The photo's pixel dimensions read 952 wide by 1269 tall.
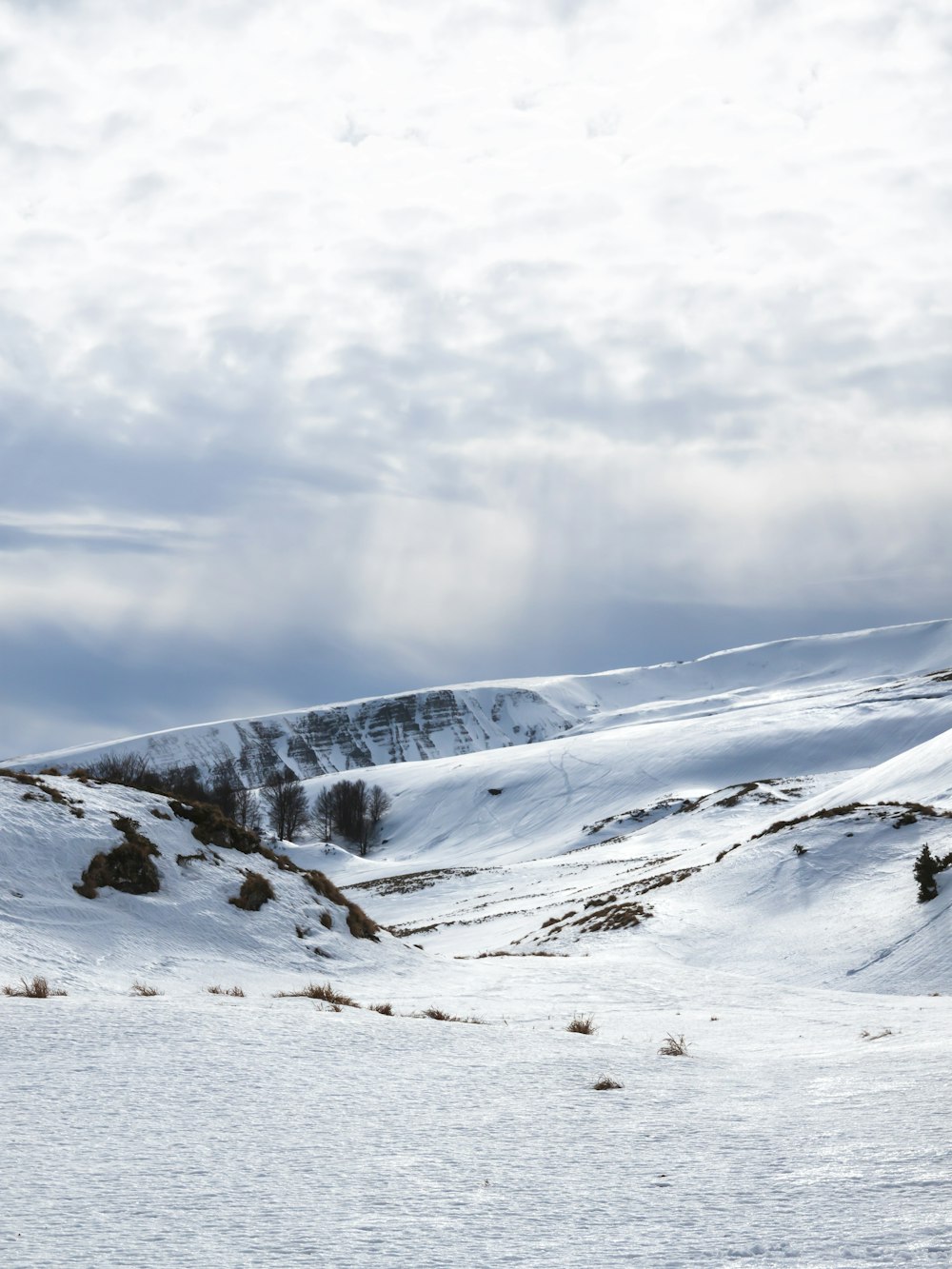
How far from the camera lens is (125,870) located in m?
14.1

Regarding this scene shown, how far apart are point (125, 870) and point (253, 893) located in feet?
6.52

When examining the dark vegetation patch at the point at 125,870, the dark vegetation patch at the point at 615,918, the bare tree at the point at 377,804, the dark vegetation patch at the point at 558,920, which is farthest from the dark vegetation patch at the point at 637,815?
the dark vegetation patch at the point at 125,870

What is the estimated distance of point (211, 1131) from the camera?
16.9ft

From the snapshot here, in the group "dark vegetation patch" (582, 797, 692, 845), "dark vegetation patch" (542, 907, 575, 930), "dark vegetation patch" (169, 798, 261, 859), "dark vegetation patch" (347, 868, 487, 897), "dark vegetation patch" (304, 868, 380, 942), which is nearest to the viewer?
"dark vegetation patch" (304, 868, 380, 942)

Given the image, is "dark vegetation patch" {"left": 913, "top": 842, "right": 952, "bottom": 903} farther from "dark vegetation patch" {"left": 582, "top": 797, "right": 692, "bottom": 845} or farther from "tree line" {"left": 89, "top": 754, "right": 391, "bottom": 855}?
"tree line" {"left": 89, "top": 754, "right": 391, "bottom": 855}

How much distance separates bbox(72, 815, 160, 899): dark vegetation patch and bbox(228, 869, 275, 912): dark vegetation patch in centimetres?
129

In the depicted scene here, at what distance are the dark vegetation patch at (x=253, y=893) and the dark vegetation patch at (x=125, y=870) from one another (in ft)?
4.23

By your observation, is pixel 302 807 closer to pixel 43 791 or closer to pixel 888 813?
pixel 888 813

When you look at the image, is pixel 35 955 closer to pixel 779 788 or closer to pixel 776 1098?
pixel 776 1098

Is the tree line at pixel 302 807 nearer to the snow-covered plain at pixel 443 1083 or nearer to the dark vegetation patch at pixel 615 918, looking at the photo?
the dark vegetation patch at pixel 615 918

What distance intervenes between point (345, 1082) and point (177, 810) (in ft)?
35.7

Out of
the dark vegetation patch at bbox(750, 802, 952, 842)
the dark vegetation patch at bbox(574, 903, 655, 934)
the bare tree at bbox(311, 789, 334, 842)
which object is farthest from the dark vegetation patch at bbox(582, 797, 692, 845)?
the dark vegetation patch at bbox(574, 903, 655, 934)

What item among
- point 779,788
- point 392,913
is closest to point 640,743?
point 779,788

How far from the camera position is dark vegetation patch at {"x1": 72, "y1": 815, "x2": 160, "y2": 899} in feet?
45.0
